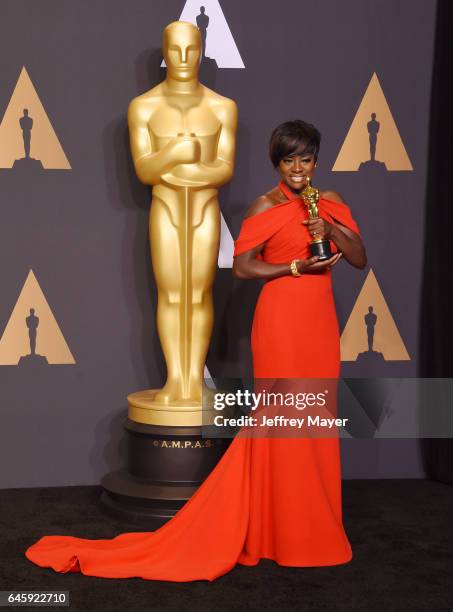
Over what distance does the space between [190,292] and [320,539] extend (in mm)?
1256

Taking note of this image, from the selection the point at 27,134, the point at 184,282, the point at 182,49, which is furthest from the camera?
the point at 27,134

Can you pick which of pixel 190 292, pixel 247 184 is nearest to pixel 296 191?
pixel 190 292

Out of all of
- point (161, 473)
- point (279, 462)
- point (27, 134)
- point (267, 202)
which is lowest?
point (161, 473)

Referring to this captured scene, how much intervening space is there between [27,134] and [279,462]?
2.12 m

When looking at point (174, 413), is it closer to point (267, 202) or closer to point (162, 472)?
point (162, 472)

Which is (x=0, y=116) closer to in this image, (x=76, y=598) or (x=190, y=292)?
(x=190, y=292)

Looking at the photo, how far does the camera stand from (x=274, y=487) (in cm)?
318

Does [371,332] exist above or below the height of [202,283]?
below

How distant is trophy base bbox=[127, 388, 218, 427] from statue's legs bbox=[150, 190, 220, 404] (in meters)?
0.05

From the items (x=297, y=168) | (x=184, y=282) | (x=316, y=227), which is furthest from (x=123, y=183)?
(x=316, y=227)

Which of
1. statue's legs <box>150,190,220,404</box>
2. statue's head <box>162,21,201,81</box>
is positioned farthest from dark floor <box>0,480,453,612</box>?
statue's head <box>162,21,201,81</box>

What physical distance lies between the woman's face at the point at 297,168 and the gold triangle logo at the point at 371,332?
1.44 m

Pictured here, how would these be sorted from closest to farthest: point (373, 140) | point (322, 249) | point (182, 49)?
point (322, 249), point (182, 49), point (373, 140)

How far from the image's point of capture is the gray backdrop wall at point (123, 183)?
14.1 feet
